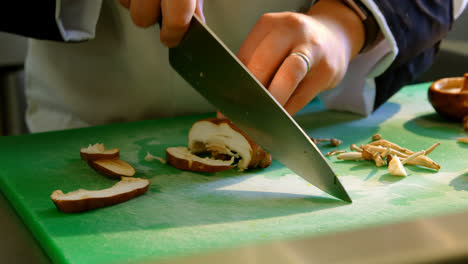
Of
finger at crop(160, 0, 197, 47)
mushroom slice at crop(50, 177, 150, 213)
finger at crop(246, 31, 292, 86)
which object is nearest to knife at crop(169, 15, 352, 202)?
finger at crop(160, 0, 197, 47)

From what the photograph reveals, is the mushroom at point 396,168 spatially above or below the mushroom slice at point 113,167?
above

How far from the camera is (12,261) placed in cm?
82

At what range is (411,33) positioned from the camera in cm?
141

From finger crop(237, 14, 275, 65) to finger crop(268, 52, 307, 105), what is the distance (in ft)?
0.40

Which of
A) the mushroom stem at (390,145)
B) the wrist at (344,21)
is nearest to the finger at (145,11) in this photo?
the wrist at (344,21)

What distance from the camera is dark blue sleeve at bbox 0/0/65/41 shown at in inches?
50.5

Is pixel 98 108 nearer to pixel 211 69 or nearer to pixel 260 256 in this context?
pixel 211 69

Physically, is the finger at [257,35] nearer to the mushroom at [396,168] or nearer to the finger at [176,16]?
the finger at [176,16]

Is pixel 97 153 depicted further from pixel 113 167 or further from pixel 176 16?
pixel 176 16

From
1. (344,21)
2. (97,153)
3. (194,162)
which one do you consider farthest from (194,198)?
(344,21)

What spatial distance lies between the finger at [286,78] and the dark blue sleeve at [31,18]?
0.61 metres

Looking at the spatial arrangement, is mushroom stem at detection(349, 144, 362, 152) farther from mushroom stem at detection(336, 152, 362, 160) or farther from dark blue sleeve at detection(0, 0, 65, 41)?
dark blue sleeve at detection(0, 0, 65, 41)

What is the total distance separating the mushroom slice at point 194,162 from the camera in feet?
3.52

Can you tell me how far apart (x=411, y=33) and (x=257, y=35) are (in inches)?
19.2
